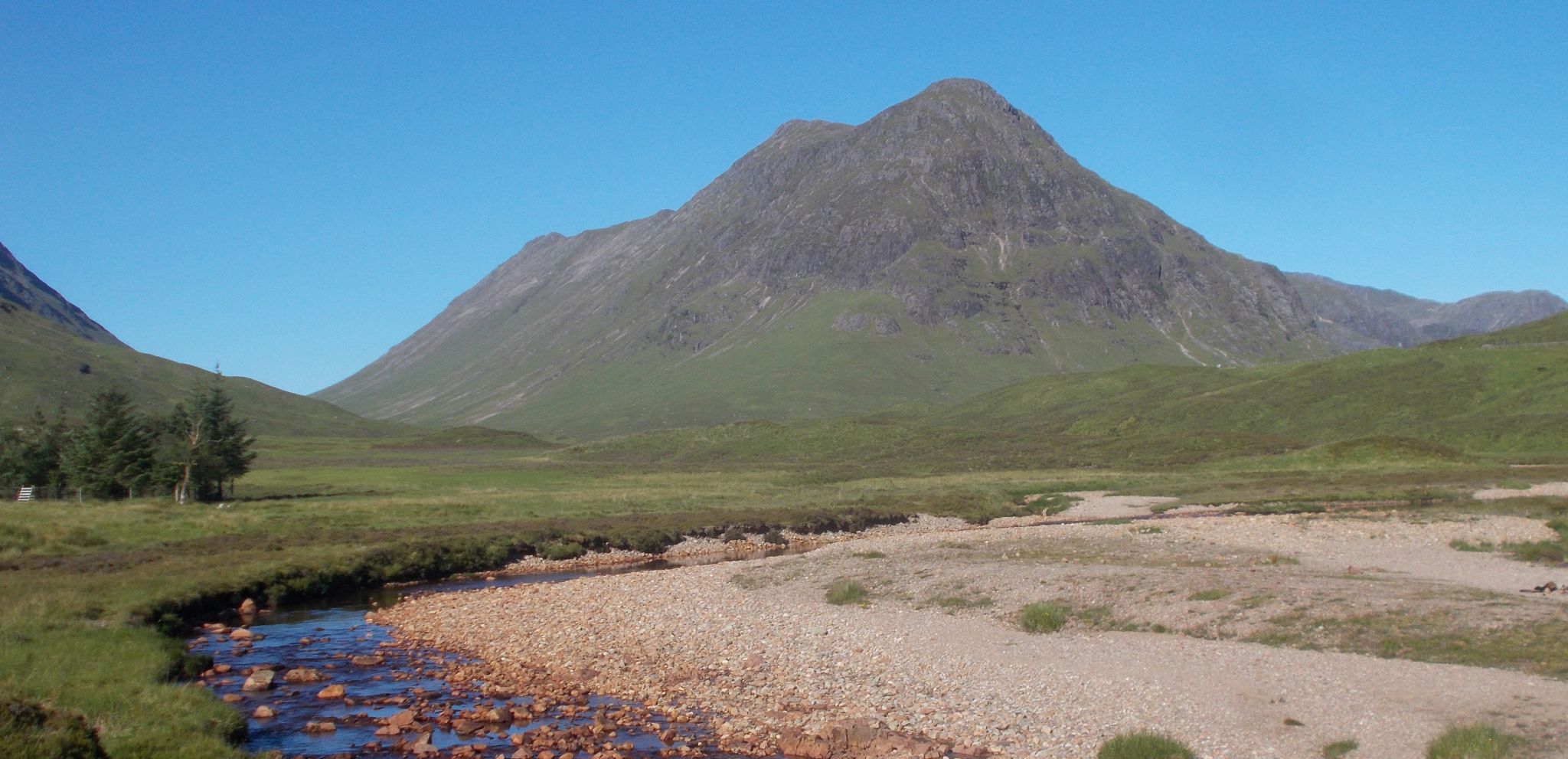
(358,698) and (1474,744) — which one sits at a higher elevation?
(1474,744)

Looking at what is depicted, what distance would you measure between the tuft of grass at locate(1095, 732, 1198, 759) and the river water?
7.47 metres

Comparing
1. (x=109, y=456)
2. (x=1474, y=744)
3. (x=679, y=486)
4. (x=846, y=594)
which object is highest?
(x=109, y=456)

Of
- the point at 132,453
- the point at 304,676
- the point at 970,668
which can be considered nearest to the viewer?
the point at 970,668

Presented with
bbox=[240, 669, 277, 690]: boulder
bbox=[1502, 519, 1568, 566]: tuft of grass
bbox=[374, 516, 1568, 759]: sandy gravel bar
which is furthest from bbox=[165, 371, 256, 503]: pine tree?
bbox=[1502, 519, 1568, 566]: tuft of grass

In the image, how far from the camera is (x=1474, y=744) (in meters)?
16.2

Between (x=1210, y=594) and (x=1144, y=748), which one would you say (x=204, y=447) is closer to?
(x=1210, y=594)

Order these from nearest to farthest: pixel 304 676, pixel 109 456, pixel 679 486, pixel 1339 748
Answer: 1. pixel 1339 748
2. pixel 304 676
3. pixel 109 456
4. pixel 679 486

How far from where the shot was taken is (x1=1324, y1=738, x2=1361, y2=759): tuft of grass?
17.3 m

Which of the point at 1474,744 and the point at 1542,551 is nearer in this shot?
the point at 1474,744

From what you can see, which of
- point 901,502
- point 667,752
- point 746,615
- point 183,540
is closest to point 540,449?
point 901,502

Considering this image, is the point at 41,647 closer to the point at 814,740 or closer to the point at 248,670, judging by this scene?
the point at 248,670

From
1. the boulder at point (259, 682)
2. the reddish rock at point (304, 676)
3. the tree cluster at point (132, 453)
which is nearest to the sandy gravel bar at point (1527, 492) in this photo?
the reddish rock at point (304, 676)

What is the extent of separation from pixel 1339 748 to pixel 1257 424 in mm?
148538

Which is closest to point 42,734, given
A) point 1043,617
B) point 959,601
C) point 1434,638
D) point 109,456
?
point 1043,617
